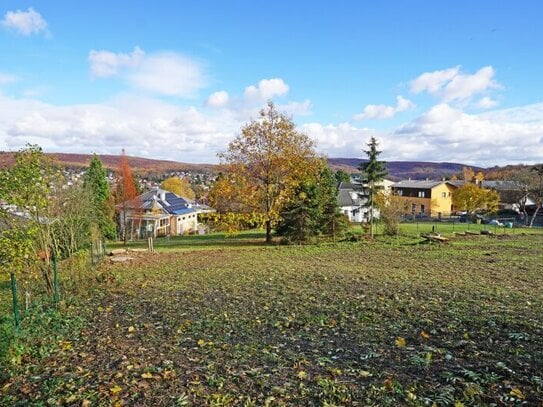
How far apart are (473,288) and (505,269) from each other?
14.2 feet

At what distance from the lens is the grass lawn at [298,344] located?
13.9ft

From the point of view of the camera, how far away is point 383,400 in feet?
13.1

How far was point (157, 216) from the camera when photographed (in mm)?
45469

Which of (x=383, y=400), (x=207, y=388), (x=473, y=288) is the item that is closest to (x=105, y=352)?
(x=207, y=388)

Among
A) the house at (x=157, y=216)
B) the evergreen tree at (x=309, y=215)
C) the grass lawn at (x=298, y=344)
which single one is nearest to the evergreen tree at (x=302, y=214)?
the evergreen tree at (x=309, y=215)

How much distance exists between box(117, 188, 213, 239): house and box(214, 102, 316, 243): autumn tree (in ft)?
53.4

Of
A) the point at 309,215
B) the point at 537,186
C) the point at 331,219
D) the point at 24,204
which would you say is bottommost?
the point at 331,219

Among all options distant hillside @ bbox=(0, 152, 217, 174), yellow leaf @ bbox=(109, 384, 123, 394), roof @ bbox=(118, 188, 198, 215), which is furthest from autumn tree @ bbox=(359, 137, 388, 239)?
roof @ bbox=(118, 188, 198, 215)

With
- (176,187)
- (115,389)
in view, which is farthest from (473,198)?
(176,187)

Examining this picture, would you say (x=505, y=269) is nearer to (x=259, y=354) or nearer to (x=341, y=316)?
(x=341, y=316)

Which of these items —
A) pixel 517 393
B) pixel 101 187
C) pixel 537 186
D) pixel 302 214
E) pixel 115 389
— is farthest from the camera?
pixel 537 186

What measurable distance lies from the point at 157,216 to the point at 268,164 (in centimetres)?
2670

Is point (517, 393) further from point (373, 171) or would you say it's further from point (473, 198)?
point (473, 198)

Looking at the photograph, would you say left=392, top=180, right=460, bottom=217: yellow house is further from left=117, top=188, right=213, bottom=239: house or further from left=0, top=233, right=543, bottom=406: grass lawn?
left=0, top=233, right=543, bottom=406: grass lawn
